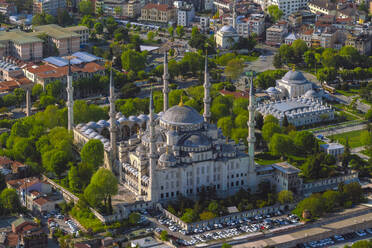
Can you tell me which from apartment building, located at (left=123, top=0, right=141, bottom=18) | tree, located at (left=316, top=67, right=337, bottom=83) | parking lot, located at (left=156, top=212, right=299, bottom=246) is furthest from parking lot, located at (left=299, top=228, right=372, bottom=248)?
apartment building, located at (left=123, top=0, right=141, bottom=18)

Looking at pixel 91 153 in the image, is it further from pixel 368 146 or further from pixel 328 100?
pixel 328 100

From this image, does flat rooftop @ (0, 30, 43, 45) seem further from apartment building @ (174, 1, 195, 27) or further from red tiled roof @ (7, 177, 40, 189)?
red tiled roof @ (7, 177, 40, 189)

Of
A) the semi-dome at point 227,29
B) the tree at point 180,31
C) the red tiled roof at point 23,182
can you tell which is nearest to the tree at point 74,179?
the red tiled roof at point 23,182

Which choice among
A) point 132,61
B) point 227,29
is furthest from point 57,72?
point 227,29

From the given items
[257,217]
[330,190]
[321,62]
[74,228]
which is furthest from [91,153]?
[321,62]

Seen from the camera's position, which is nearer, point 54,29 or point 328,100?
point 328,100

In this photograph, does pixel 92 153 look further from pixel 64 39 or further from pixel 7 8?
pixel 7 8

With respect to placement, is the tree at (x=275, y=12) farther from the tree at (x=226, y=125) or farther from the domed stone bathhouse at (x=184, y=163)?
the domed stone bathhouse at (x=184, y=163)
